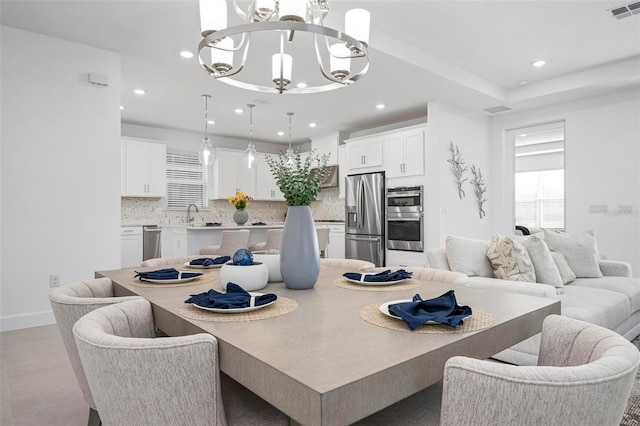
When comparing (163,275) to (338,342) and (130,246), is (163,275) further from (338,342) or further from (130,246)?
(130,246)

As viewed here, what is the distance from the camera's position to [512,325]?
1.14 meters

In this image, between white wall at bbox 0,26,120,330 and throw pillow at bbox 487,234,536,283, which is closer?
throw pillow at bbox 487,234,536,283

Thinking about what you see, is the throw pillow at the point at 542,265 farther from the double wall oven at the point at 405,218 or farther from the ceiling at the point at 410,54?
the double wall oven at the point at 405,218

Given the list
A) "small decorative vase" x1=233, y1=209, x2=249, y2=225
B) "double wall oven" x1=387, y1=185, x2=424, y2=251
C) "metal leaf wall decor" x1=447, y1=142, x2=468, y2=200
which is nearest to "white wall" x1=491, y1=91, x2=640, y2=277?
"metal leaf wall decor" x1=447, y1=142, x2=468, y2=200

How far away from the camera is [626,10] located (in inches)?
133

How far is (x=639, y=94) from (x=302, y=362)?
234 inches

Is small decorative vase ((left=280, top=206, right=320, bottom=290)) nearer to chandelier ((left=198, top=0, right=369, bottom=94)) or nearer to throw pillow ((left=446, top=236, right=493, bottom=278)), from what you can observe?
chandelier ((left=198, top=0, right=369, bottom=94))

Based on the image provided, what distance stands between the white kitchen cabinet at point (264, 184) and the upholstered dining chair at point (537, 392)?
735 cm

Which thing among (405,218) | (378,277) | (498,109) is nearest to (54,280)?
(378,277)

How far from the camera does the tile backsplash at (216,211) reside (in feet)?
22.4

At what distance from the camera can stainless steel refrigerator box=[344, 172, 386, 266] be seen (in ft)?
20.0

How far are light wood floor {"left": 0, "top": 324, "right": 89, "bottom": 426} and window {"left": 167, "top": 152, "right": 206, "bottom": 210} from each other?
14.6 ft

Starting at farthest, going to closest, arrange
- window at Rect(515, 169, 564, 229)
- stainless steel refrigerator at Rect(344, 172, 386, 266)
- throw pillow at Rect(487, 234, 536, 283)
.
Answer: window at Rect(515, 169, 564, 229) → stainless steel refrigerator at Rect(344, 172, 386, 266) → throw pillow at Rect(487, 234, 536, 283)

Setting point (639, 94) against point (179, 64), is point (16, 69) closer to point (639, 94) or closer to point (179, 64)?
point (179, 64)
